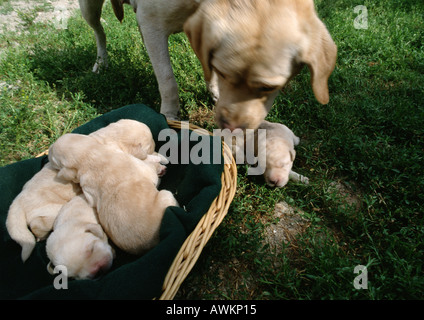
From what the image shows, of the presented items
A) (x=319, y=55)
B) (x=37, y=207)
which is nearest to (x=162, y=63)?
(x=319, y=55)

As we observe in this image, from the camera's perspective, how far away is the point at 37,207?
215 centimetres

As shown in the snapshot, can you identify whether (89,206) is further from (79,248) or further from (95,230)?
(79,248)

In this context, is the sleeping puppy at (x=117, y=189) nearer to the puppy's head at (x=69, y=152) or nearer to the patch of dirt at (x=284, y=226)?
the puppy's head at (x=69, y=152)

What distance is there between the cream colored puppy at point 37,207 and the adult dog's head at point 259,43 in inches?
53.5

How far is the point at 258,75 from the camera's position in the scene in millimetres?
2064

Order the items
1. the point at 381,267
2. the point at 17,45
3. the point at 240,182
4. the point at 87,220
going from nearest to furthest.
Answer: the point at 87,220 < the point at 381,267 < the point at 240,182 < the point at 17,45

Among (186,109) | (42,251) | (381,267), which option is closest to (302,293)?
(381,267)

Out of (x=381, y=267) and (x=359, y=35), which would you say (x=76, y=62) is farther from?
(x=381, y=267)

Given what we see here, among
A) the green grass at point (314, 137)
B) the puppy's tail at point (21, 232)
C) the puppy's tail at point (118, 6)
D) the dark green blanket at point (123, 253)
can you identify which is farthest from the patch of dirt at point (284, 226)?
the puppy's tail at point (118, 6)

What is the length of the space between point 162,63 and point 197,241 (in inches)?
73.9

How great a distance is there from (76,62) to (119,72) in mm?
850

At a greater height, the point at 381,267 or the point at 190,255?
the point at 190,255

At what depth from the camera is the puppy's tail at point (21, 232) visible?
204 cm

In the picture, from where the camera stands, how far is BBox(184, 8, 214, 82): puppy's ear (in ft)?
6.77
